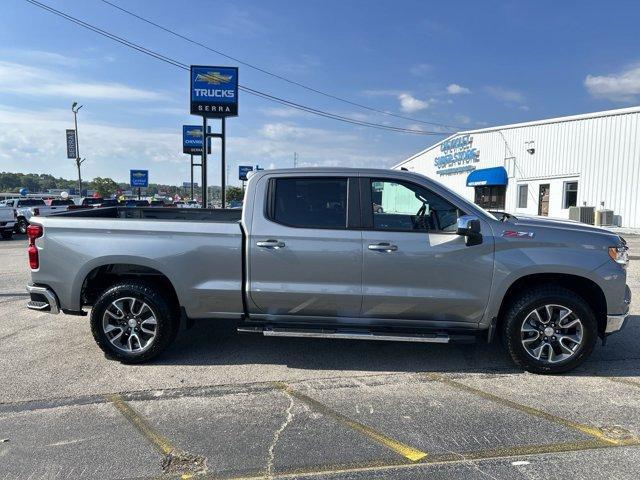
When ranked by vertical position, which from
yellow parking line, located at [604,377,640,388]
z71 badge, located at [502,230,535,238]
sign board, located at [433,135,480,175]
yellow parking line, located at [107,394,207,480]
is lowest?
yellow parking line, located at [107,394,207,480]

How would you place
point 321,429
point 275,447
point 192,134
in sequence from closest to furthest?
point 275,447 < point 321,429 < point 192,134

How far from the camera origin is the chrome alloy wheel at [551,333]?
4676 mm

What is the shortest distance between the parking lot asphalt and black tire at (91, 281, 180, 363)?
15cm

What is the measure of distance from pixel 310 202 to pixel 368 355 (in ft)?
5.86

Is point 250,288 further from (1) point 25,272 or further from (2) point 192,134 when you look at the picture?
(2) point 192,134

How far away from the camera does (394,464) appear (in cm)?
321

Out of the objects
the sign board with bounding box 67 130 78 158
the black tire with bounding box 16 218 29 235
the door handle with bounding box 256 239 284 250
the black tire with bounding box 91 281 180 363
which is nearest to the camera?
the door handle with bounding box 256 239 284 250

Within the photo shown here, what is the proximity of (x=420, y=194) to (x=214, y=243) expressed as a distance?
211cm

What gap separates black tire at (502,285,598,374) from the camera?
463 cm

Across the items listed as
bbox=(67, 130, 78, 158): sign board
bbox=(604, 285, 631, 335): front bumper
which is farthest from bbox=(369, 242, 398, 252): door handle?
bbox=(67, 130, 78, 158): sign board

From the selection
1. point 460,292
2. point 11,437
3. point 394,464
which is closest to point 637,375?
point 460,292

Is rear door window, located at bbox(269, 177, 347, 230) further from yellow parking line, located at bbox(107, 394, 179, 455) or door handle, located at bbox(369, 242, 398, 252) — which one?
yellow parking line, located at bbox(107, 394, 179, 455)

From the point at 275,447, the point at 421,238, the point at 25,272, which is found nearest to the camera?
the point at 275,447

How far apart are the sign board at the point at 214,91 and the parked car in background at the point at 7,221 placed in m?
9.29
